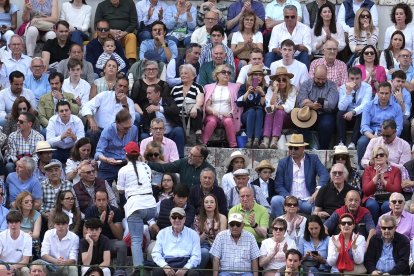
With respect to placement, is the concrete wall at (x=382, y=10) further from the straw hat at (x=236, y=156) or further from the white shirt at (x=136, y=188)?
the white shirt at (x=136, y=188)

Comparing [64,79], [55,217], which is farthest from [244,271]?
[64,79]

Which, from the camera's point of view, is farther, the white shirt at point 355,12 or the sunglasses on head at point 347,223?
the white shirt at point 355,12

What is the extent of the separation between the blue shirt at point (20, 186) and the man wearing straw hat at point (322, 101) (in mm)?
3940

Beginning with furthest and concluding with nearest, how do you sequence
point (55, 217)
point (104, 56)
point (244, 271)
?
1. point (104, 56)
2. point (55, 217)
3. point (244, 271)

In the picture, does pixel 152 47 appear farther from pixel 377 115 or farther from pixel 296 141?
pixel 377 115

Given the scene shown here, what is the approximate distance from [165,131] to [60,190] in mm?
2278

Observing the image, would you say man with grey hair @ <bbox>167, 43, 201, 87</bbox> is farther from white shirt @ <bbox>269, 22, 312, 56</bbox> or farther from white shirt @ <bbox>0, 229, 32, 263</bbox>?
white shirt @ <bbox>0, 229, 32, 263</bbox>

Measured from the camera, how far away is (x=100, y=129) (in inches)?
992

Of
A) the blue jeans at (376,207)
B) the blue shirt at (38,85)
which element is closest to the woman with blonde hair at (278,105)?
the blue jeans at (376,207)

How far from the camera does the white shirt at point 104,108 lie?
25188 mm

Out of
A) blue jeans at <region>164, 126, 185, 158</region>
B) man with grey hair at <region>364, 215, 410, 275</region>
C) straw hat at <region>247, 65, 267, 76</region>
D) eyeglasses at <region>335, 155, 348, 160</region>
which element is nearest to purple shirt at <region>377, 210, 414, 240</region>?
man with grey hair at <region>364, 215, 410, 275</region>

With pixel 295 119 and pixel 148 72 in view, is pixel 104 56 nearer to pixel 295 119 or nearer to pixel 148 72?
pixel 148 72

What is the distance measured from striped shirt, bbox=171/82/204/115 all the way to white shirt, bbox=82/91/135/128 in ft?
2.26

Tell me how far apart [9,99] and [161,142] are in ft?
8.50
